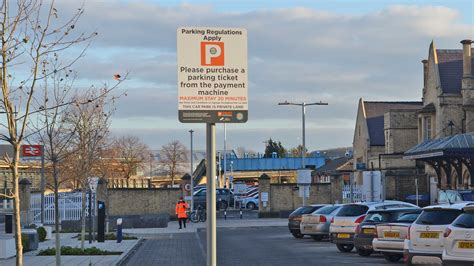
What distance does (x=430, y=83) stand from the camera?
63.3 metres

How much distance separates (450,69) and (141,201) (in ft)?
82.2

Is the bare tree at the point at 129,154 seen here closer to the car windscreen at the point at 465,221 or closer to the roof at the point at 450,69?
the roof at the point at 450,69

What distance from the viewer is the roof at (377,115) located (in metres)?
77.4

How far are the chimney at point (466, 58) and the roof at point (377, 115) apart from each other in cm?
1718

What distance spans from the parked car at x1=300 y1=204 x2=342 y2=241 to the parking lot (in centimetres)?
40

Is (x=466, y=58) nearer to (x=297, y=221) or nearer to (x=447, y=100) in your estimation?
(x=447, y=100)

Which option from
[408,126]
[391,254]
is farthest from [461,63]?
[391,254]

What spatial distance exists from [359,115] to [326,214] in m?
47.7

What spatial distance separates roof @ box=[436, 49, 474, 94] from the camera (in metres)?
61.1

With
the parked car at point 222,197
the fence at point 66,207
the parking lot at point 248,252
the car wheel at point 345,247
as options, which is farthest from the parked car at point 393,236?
the parked car at point 222,197

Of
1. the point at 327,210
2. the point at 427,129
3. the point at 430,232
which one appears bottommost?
the point at 327,210

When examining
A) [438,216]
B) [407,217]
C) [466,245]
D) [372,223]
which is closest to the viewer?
[466,245]

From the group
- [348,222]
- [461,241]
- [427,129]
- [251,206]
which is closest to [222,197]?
[251,206]

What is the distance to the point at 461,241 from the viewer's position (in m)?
15.7
